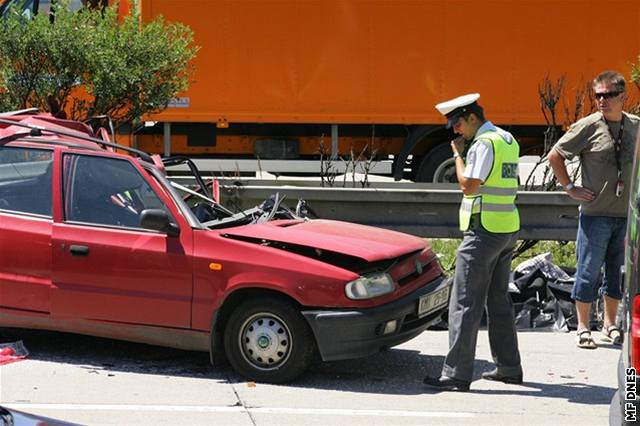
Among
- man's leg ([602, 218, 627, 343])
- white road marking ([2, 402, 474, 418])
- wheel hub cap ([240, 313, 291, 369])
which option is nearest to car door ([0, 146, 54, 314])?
white road marking ([2, 402, 474, 418])

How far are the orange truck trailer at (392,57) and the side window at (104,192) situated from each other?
6992 mm

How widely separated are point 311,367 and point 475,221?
144 centimetres

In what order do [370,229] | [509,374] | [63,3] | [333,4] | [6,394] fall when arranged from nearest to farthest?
1. [6,394]
2. [509,374]
3. [370,229]
4. [63,3]
5. [333,4]

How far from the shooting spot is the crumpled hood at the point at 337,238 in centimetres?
653

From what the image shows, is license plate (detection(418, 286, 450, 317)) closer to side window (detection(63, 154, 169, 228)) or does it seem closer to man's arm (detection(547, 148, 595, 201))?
man's arm (detection(547, 148, 595, 201))

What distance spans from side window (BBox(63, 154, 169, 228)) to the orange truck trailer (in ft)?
22.9

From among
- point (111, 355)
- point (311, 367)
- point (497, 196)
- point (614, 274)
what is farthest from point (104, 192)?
point (614, 274)

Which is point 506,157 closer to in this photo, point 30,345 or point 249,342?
point 249,342

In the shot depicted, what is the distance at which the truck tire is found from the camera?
535 inches

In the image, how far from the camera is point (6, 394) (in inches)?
243

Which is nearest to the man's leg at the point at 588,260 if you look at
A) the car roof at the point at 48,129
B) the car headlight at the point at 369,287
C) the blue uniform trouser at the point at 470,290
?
the blue uniform trouser at the point at 470,290

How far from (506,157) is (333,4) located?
770 cm

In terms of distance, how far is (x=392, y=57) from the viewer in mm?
13844

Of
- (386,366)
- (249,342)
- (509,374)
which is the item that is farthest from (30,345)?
(509,374)
